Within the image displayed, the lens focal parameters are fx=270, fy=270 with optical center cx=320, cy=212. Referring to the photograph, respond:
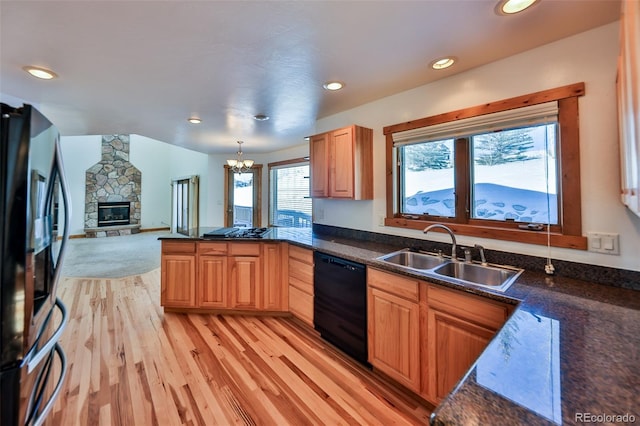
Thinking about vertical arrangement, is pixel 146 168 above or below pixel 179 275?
above

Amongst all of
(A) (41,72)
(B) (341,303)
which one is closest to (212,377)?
(B) (341,303)

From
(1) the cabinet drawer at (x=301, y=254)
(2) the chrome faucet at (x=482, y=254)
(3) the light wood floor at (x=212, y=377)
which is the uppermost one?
(2) the chrome faucet at (x=482, y=254)

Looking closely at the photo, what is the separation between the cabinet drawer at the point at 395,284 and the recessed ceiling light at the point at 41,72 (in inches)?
115

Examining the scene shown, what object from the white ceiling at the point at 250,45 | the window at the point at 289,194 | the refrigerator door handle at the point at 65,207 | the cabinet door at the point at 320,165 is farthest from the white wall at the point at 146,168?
the refrigerator door handle at the point at 65,207

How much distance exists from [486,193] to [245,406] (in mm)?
2345

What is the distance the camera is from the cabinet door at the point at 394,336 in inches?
Answer: 71.0

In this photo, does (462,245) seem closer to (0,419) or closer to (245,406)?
(245,406)

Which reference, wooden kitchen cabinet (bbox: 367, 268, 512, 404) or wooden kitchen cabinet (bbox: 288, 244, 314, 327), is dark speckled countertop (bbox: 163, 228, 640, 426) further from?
wooden kitchen cabinet (bbox: 288, 244, 314, 327)

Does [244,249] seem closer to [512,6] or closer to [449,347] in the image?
[449,347]

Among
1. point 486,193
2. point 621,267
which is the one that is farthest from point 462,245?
point 621,267

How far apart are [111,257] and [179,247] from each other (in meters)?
4.07

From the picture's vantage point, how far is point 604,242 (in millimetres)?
1572

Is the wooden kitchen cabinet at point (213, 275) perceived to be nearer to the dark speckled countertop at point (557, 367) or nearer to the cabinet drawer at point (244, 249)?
the cabinet drawer at point (244, 249)

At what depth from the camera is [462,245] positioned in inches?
85.3
